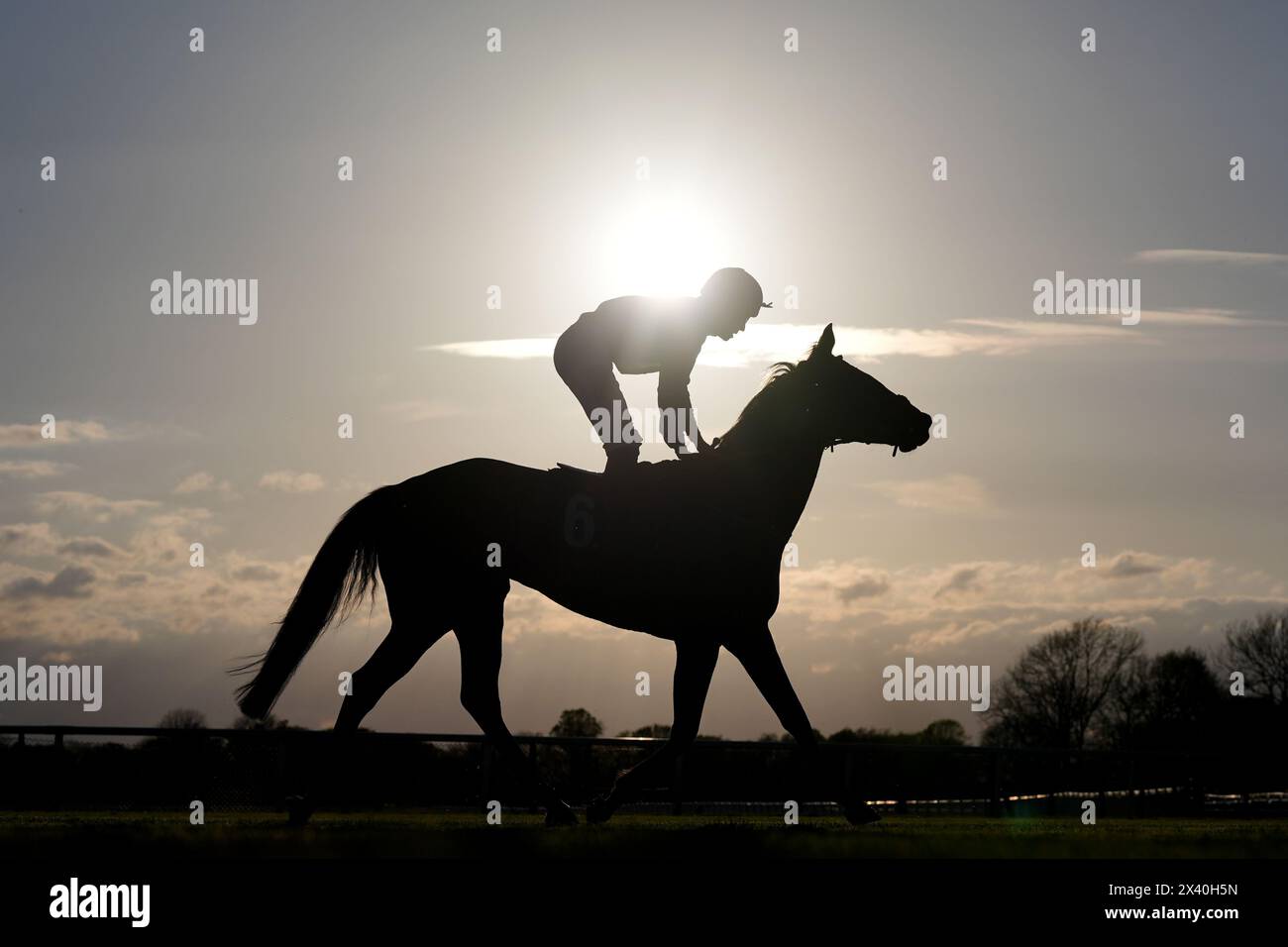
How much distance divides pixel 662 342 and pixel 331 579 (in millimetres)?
2850

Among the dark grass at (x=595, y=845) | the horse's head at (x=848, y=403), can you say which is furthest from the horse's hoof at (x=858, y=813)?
the horse's head at (x=848, y=403)

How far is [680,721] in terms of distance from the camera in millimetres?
9438

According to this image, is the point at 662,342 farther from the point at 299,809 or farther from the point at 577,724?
the point at 577,724

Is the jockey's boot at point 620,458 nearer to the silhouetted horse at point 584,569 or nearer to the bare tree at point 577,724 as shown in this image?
the silhouetted horse at point 584,569

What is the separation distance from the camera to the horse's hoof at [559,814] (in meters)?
9.29

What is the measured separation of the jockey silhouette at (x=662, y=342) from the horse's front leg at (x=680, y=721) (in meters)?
1.43

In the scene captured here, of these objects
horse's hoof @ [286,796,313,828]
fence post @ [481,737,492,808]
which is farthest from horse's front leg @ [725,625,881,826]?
fence post @ [481,737,492,808]

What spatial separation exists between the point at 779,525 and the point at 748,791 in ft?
24.6

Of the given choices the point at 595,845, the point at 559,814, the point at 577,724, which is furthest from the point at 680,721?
the point at 577,724

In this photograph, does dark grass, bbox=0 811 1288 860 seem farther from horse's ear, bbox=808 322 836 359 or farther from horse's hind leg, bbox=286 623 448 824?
horse's ear, bbox=808 322 836 359

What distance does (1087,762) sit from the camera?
2389 centimetres

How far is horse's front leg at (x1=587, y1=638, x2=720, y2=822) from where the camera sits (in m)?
9.25

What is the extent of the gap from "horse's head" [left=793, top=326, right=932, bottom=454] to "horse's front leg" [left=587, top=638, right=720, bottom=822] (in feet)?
6.05
